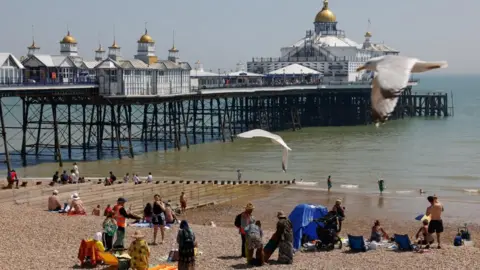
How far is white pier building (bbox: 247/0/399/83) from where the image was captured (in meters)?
78.5

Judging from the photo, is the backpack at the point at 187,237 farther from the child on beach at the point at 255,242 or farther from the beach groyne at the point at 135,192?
the beach groyne at the point at 135,192

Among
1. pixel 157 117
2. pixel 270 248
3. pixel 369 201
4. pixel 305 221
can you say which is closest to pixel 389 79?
pixel 270 248

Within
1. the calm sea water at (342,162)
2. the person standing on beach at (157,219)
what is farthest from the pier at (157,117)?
→ the person standing on beach at (157,219)

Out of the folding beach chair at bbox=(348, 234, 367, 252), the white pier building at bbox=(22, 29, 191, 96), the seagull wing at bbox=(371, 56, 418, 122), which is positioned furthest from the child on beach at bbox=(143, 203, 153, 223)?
the white pier building at bbox=(22, 29, 191, 96)

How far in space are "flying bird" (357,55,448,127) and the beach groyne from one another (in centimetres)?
1436

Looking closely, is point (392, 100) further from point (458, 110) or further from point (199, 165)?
point (458, 110)

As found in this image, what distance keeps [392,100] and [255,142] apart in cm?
4578

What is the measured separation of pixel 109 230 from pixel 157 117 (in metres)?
45.3

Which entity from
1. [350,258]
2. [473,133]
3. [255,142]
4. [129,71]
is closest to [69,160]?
[129,71]

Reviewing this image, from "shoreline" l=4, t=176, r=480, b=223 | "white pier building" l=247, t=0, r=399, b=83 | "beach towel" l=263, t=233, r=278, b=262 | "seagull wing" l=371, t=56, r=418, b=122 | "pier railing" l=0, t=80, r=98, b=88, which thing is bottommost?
"shoreline" l=4, t=176, r=480, b=223

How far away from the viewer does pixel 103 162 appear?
4097 cm

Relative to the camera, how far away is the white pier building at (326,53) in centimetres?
7850

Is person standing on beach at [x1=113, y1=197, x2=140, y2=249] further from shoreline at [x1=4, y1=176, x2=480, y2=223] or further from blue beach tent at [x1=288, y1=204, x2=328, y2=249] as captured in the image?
shoreline at [x1=4, y1=176, x2=480, y2=223]

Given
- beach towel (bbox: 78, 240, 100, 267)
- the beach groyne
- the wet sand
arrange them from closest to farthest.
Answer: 1. beach towel (bbox: 78, 240, 100, 267)
2. the beach groyne
3. the wet sand
